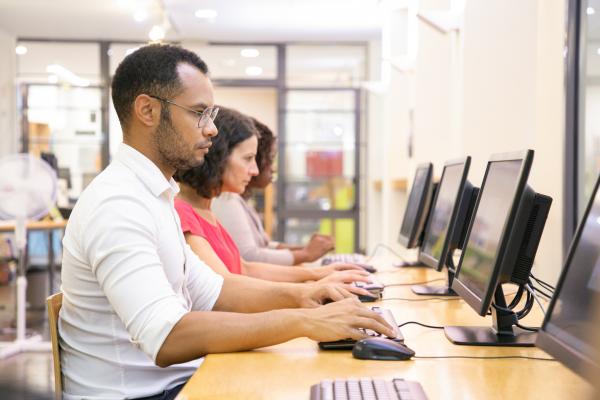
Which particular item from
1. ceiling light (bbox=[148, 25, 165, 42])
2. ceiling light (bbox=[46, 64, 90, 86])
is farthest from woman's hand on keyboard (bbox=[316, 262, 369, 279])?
ceiling light (bbox=[46, 64, 90, 86])

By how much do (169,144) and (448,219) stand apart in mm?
920

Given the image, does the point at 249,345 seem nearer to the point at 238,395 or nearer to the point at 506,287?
the point at 238,395

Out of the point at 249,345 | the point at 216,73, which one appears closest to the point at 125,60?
the point at 249,345

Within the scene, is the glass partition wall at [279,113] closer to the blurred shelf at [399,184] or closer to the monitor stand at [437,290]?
the blurred shelf at [399,184]

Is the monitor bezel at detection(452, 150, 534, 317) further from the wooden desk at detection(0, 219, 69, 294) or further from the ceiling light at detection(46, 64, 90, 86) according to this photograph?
the ceiling light at detection(46, 64, 90, 86)

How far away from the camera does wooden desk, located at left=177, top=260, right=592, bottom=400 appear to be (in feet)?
3.00

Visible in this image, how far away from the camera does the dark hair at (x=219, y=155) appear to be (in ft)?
6.63

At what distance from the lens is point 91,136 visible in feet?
22.1

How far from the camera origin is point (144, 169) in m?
1.23

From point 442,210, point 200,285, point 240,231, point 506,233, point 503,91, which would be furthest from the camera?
point 240,231

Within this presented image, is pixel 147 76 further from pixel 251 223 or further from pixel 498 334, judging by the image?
pixel 251 223

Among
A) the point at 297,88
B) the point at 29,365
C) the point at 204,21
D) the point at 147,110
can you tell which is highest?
the point at 204,21

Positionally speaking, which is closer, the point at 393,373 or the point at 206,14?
the point at 393,373

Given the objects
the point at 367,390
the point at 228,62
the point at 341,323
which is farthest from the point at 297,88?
the point at 367,390
